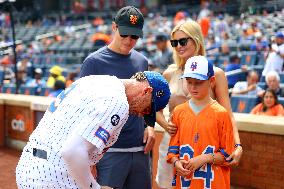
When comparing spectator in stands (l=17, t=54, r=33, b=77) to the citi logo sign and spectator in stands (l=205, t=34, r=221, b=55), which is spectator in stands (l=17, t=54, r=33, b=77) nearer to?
spectator in stands (l=205, t=34, r=221, b=55)

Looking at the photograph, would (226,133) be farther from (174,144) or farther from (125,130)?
(125,130)

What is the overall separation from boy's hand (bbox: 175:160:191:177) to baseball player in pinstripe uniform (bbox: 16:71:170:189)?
91cm

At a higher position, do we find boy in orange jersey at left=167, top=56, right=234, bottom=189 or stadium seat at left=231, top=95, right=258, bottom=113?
boy in orange jersey at left=167, top=56, right=234, bottom=189

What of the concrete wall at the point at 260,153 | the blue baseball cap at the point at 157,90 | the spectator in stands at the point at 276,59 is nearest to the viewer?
the blue baseball cap at the point at 157,90

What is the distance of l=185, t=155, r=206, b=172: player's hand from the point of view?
123 inches

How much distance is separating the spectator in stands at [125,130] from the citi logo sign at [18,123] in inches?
180

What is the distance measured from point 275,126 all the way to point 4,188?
10.3 feet

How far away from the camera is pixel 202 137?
317 cm

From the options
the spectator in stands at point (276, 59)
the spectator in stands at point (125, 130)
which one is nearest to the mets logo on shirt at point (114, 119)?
the spectator in stands at point (125, 130)

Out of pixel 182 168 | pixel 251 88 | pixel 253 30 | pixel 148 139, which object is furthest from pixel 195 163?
pixel 253 30

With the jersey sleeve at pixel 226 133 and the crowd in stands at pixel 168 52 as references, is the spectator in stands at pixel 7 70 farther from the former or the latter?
the jersey sleeve at pixel 226 133

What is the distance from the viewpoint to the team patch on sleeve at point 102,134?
2096mm

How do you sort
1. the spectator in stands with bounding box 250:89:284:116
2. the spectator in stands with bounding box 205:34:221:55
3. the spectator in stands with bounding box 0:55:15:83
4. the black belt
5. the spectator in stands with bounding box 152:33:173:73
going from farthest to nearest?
the spectator in stands with bounding box 0:55:15:83, the spectator in stands with bounding box 205:34:221:55, the spectator in stands with bounding box 250:89:284:116, the spectator in stands with bounding box 152:33:173:73, the black belt

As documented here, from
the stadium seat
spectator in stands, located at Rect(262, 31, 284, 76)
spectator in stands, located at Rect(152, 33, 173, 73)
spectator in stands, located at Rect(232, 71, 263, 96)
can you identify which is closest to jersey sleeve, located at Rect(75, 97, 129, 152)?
spectator in stands, located at Rect(152, 33, 173, 73)
